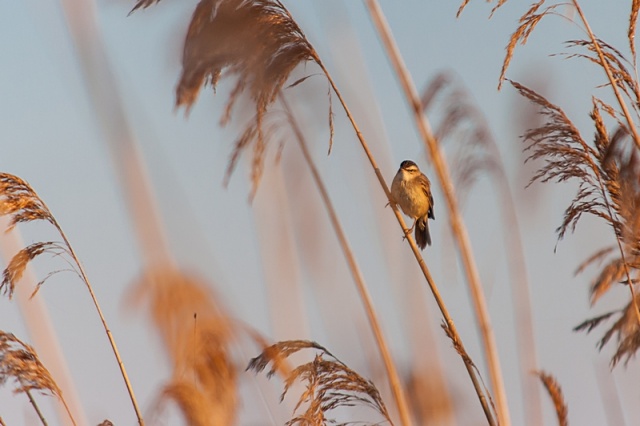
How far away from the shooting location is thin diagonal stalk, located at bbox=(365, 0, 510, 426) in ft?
8.58

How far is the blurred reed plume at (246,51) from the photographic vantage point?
2.67 metres

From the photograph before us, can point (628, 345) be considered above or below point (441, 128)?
below

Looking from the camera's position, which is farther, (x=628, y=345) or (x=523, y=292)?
(x=523, y=292)

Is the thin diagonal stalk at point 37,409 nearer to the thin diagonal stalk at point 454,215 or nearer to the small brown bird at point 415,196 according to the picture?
the thin diagonal stalk at point 454,215

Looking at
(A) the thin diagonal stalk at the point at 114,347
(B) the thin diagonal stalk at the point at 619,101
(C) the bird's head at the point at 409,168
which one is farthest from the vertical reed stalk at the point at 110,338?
(C) the bird's head at the point at 409,168

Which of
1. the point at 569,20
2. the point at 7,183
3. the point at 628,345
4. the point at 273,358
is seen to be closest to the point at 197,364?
the point at 273,358

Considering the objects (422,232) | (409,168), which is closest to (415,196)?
(409,168)

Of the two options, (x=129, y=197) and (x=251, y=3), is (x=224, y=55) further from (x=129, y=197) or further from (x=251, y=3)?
(x=129, y=197)

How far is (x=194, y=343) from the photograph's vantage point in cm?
317

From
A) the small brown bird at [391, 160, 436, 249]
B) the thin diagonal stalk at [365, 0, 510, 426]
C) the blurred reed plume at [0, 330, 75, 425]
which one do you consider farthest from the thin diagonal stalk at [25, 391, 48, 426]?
the small brown bird at [391, 160, 436, 249]

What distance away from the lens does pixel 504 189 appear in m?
3.25

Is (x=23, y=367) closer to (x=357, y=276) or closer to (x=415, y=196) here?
(x=357, y=276)

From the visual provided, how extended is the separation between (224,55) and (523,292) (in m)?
1.58

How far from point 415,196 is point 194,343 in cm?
292
